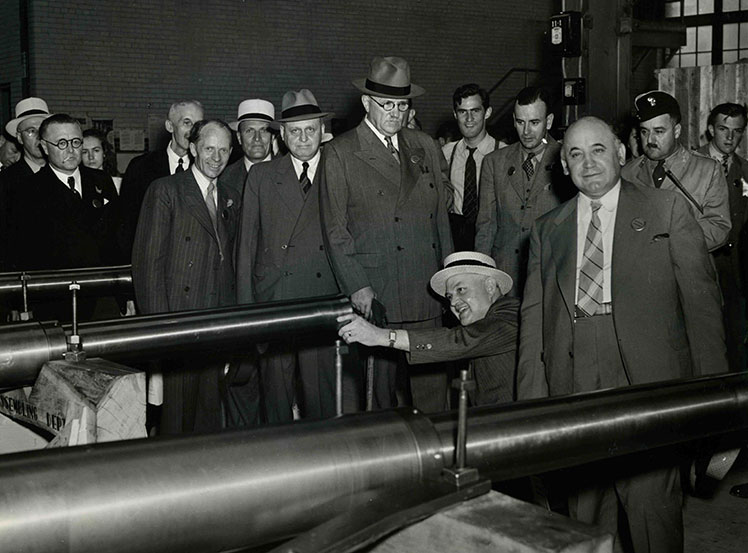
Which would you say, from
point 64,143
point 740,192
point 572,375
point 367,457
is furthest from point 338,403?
point 740,192

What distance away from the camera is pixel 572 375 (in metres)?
3.38

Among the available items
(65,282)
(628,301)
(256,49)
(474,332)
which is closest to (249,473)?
(628,301)

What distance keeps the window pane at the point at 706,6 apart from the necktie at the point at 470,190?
45.7 ft

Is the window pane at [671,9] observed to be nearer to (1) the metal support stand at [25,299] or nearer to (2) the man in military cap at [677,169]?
(2) the man in military cap at [677,169]

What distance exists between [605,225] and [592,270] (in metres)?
0.18

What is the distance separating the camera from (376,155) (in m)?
4.75

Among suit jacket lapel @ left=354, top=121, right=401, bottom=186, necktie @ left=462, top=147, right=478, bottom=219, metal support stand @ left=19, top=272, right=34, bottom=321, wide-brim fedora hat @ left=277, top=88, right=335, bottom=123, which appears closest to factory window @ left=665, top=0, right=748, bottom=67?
necktie @ left=462, top=147, right=478, bottom=219

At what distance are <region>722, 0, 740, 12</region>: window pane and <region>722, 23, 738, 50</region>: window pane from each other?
0.30 m

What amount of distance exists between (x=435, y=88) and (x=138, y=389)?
14.6 m

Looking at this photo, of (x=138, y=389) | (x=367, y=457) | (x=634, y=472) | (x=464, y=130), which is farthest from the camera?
(x=464, y=130)

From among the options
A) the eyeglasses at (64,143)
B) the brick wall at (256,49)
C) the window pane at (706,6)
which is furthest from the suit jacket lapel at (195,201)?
the window pane at (706,6)

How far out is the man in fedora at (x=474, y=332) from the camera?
11.7 ft

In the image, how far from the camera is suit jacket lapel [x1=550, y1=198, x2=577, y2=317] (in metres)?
3.35

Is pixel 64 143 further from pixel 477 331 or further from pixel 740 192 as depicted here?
pixel 740 192
